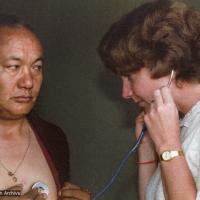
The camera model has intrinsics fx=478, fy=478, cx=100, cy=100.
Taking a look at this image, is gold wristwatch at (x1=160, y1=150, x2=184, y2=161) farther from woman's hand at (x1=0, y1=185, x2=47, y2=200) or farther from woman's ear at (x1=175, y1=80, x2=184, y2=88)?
woman's hand at (x1=0, y1=185, x2=47, y2=200)

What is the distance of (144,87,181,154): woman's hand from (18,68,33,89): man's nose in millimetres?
372

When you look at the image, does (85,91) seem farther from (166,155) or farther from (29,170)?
(166,155)

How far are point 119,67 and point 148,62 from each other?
0.34 ft

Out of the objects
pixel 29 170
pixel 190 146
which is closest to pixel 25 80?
pixel 29 170

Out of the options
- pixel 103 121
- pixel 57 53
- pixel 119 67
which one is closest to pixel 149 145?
pixel 103 121

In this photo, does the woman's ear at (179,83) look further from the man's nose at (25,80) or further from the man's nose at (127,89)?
the man's nose at (25,80)

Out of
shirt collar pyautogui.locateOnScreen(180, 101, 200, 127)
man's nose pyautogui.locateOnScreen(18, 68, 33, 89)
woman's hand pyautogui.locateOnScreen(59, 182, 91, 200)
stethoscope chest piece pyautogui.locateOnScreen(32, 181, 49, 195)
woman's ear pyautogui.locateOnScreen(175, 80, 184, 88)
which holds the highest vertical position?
man's nose pyautogui.locateOnScreen(18, 68, 33, 89)

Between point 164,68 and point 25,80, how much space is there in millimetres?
419

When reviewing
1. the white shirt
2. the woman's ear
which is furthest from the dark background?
the woman's ear

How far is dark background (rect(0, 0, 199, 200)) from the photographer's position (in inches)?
76.6

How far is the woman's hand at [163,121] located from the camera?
125 cm

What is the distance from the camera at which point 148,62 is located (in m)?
1.35

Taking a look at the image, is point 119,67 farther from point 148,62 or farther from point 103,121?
point 103,121

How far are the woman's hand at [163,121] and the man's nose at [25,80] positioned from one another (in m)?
0.37
